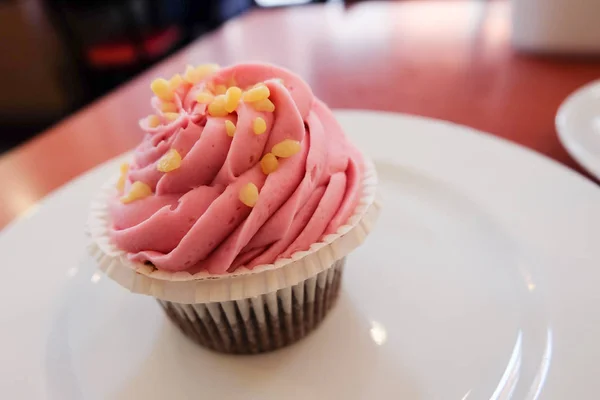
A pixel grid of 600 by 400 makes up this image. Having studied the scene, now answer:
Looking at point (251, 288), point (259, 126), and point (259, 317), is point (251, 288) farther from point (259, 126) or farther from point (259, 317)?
point (259, 126)

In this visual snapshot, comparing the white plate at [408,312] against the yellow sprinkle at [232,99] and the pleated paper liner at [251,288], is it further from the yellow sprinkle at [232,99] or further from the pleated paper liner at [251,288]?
the yellow sprinkle at [232,99]

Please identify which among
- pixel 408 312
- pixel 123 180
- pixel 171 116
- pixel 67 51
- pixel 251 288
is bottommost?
pixel 67 51

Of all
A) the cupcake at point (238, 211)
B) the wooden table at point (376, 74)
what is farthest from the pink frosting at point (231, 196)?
the wooden table at point (376, 74)

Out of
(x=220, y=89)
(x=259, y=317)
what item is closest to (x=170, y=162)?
(x=220, y=89)

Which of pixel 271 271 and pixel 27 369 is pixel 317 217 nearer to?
pixel 271 271

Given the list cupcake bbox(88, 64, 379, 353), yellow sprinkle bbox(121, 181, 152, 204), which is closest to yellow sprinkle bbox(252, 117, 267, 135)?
cupcake bbox(88, 64, 379, 353)

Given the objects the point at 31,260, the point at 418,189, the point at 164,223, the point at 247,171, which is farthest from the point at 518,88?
the point at 31,260
